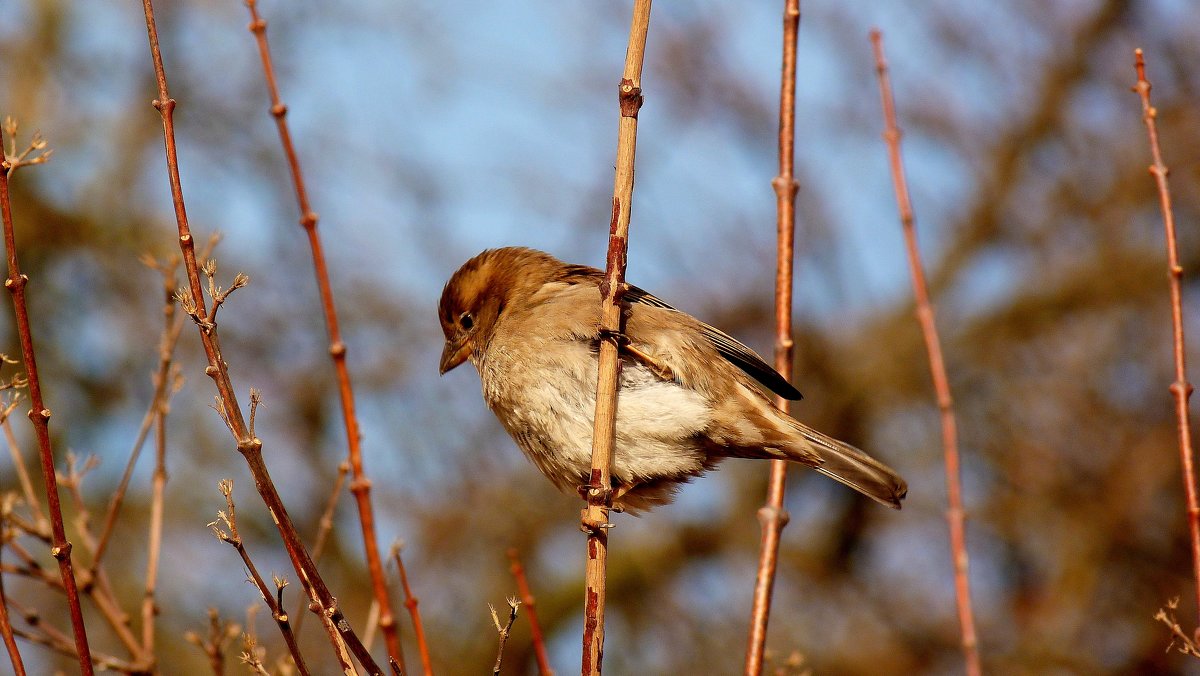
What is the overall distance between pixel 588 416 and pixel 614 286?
0.86m

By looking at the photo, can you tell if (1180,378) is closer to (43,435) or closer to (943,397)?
(943,397)

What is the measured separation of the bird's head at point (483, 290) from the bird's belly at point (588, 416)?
1.46 feet

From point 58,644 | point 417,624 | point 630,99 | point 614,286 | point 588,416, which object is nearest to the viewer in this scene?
point 417,624

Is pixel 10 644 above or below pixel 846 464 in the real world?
below

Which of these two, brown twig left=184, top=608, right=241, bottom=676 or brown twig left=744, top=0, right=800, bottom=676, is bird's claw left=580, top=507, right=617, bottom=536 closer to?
brown twig left=744, top=0, right=800, bottom=676

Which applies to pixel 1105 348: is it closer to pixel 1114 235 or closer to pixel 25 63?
pixel 1114 235

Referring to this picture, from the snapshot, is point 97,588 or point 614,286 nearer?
point 614,286

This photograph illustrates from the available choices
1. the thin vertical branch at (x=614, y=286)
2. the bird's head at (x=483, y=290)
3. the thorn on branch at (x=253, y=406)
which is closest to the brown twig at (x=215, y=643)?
the thorn on branch at (x=253, y=406)

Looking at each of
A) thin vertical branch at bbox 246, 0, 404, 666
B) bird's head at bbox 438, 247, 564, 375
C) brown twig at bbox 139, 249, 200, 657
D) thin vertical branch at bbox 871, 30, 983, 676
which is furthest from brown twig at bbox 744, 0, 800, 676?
brown twig at bbox 139, 249, 200, 657

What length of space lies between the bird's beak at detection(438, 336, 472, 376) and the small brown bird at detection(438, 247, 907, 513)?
0.93ft

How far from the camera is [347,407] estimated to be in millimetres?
2498

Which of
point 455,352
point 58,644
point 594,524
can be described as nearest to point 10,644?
point 58,644

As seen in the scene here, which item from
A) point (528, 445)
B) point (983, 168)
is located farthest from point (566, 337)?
point (983, 168)

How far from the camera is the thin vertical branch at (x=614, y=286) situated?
2.50 meters
